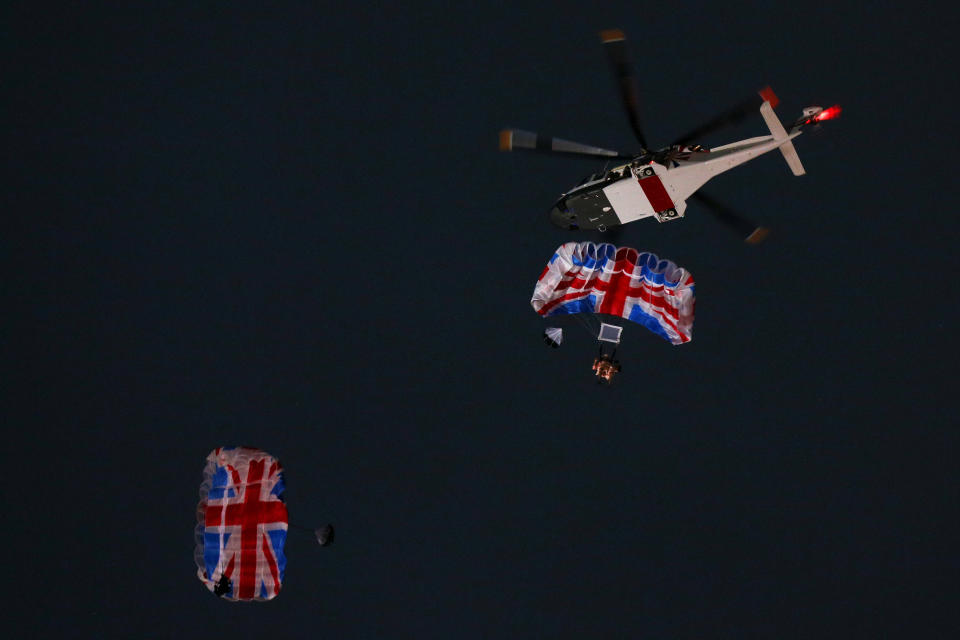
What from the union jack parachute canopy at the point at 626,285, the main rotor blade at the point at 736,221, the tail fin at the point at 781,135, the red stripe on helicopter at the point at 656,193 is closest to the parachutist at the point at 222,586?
the union jack parachute canopy at the point at 626,285

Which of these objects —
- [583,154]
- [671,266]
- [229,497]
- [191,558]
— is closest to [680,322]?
[671,266]

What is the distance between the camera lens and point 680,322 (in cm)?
4375

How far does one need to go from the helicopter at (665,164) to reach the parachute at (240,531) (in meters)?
16.2

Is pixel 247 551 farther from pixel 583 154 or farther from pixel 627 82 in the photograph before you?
pixel 627 82

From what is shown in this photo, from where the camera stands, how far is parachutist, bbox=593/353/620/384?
43.7m

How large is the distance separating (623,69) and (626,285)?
963 cm

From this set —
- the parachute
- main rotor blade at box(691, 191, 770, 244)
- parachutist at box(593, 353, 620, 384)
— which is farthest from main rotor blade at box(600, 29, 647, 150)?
the parachute

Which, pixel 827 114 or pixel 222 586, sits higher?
pixel 827 114

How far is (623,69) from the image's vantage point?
37531 mm

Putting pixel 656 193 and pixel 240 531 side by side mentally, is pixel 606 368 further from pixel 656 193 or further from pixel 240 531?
pixel 240 531

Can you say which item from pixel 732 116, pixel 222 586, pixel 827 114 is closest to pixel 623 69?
pixel 732 116

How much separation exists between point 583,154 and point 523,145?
2331mm

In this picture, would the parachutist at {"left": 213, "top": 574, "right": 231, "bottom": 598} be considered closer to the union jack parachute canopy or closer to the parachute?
the parachute

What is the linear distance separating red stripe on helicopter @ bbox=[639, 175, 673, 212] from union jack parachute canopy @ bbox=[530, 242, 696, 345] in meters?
2.86
